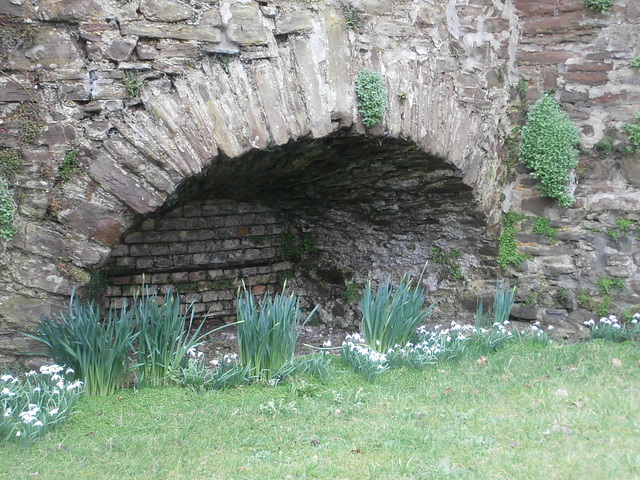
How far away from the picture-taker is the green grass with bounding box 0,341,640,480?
7.96ft

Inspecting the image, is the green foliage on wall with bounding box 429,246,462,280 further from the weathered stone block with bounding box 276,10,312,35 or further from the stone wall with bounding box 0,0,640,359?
the weathered stone block with bounding box 276,10,312,35

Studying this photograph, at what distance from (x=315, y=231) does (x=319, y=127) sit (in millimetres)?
2281

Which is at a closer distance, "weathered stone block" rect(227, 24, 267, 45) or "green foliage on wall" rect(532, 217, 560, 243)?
"weathered stone block" rect(227, 24, 267, 45)

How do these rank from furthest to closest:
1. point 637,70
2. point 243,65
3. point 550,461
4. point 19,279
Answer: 1. point 637,70
2. point 243,65
3. point 19,279
4. point 550,461

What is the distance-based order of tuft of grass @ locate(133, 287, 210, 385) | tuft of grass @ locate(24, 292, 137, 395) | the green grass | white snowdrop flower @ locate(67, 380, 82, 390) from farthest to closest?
tuft of grass @ locate(133, 287, 210, 385) < tuft of grass @ locate(24, 292, 137, 395) < white snowdrop flower @ locate(67, 380, 82, 390) < the green grass

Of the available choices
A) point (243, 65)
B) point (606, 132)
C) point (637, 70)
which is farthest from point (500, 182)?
point (243, 65)

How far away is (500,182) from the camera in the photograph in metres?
5.05

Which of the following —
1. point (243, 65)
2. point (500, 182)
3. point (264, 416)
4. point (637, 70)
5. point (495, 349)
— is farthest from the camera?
point (500, 182)

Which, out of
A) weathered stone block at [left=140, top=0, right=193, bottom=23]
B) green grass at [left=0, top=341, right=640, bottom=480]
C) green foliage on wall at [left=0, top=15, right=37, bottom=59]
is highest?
weathered stone block at [left=140, top=0, right=193, bottom=23]

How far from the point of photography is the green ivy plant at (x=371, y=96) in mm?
3949

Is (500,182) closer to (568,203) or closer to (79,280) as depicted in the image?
(568,203)

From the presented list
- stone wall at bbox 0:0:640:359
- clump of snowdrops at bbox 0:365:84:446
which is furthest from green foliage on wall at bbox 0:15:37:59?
Result: clump of snowdrops at bbox 0:365:84:446

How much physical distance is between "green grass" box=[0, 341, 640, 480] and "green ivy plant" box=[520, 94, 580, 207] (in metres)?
1.65

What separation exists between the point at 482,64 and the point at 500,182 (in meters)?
0.90
